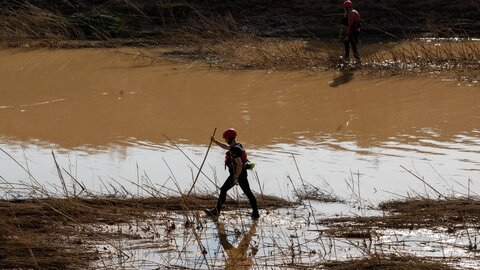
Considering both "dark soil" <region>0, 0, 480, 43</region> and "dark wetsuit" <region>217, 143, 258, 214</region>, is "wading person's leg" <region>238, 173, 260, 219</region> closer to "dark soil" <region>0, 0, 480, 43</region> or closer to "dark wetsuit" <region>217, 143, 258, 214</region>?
"dark wetsuit" <region>217, 143, 258, 214</region>

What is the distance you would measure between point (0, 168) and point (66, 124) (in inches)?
120

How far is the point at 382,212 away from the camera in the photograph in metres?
11.2

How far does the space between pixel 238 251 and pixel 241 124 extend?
6.86 meters

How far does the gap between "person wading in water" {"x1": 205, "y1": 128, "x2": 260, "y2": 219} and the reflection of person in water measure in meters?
0.20

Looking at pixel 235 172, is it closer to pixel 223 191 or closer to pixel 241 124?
pixel 223 191

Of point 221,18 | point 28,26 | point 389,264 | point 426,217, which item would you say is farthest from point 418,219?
point 28,26

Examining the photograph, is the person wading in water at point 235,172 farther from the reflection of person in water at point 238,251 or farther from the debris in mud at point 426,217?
the debris in mud at point 426,217

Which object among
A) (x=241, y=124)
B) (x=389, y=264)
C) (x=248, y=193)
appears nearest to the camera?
(x=389, y=264)

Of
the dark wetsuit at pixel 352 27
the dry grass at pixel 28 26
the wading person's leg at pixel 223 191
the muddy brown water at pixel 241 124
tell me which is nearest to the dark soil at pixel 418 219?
the muddy brown water at pixel 241 124

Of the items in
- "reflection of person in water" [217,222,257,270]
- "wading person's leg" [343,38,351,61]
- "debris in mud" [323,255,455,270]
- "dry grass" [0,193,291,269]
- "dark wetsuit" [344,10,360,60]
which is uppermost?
"dark wetsuit" [344,10,360,60]

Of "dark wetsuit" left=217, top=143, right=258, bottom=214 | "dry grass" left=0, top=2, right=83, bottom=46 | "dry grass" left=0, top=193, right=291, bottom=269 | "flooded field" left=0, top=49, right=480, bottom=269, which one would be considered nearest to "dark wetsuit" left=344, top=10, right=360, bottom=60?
"flooded field" left=0, top=49, right=480, bottom=269

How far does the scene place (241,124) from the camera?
661 inches

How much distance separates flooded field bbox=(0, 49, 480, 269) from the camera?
1016 centimetres

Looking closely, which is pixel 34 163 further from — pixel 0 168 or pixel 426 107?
pixel 426 107
